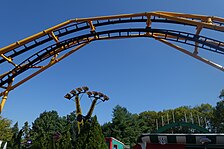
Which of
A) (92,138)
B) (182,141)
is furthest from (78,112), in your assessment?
(182,141)

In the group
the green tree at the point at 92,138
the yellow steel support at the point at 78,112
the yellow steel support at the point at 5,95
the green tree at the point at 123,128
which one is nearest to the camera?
the green tree at the point at 92,138

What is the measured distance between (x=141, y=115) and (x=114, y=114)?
1158cm

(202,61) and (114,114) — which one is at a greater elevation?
(114,114)

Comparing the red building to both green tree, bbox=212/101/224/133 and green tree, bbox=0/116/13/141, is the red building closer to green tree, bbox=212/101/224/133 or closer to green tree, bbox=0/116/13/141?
green tree, bbox=0/116/13/141

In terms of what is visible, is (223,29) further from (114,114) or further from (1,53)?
(114,114)

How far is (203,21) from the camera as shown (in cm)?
1318

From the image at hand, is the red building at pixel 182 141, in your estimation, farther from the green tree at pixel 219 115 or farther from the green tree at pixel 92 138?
the green tree at pixel 219 115

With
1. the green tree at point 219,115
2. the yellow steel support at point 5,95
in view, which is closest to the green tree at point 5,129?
the yellow steel support at point 5,95

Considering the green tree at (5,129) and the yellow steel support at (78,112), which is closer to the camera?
the yellow steel support at (78,112)

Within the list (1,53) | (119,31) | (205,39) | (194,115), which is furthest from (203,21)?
(194,115)

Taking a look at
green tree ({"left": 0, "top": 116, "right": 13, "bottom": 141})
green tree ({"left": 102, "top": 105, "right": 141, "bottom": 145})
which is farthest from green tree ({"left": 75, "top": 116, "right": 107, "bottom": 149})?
green tree ({"left": 102, "top": 105, "right": 141, "bottom": 145})

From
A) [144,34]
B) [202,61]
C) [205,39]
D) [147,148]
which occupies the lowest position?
[147,148]

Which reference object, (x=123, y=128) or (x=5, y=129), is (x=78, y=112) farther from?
(x=123, y=128)

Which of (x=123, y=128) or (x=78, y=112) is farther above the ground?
(x=123, y=128)
